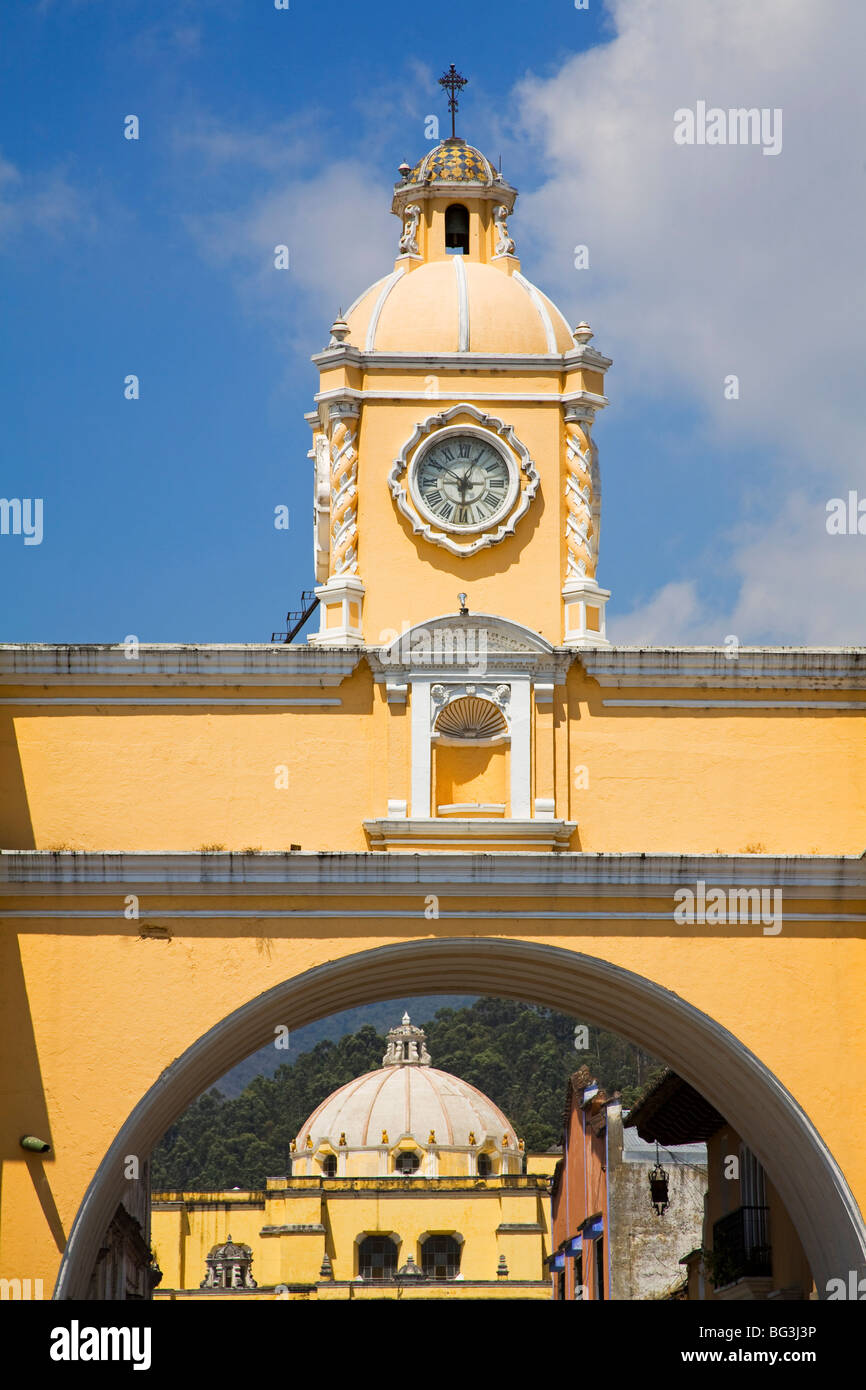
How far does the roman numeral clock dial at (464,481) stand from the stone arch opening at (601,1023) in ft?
12.4

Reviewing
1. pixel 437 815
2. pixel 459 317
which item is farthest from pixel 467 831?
pixel 459 317

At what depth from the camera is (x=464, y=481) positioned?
64.5 feet

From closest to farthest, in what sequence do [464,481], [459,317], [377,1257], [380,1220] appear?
[464,481] → [459,317] → [377,1257] → [380,1220]

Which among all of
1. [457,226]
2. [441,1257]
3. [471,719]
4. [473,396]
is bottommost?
[471,719]

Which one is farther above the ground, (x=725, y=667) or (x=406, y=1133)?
(x=406, y=1133)

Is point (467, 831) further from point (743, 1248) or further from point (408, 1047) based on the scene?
point (408, 1047)

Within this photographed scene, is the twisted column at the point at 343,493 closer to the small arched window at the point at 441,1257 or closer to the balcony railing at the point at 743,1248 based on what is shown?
the balcony railing at the point at 743,1248

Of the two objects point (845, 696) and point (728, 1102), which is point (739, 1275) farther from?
point (845, 696)

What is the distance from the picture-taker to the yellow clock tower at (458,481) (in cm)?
1941

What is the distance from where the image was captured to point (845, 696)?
62.3ft

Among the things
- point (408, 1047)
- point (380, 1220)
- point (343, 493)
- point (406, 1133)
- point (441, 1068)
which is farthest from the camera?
point (441, 1068)

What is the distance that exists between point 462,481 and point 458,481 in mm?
40
